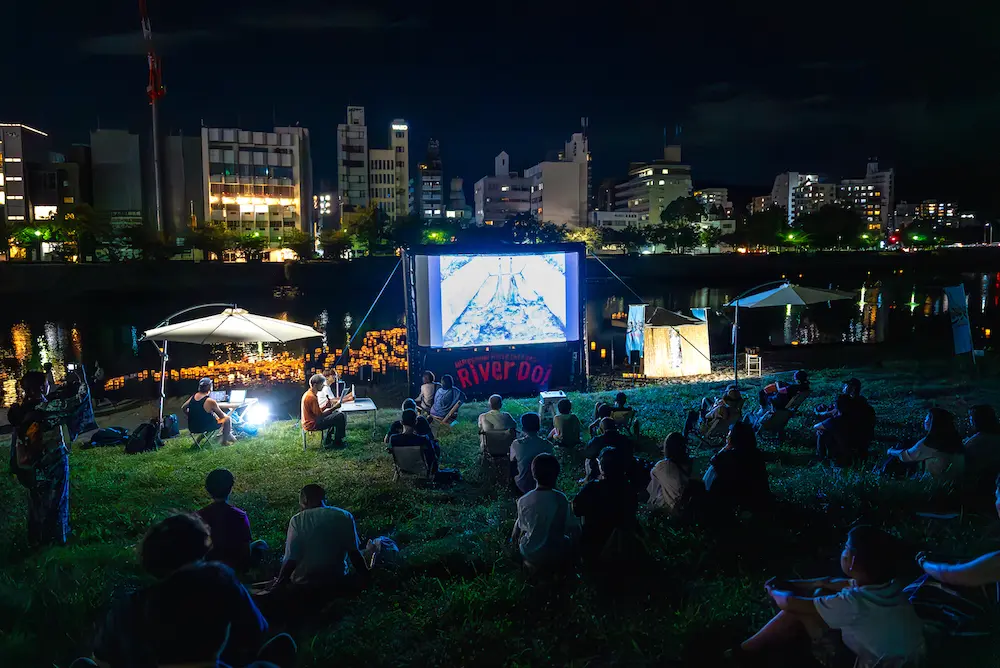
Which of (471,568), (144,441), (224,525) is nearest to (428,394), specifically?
(144,441)

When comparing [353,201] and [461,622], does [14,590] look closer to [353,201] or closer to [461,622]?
[461,622]

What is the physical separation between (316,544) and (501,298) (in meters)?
10.0

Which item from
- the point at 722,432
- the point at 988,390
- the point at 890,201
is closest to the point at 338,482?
the point at 722,432

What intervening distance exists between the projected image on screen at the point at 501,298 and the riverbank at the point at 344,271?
1938 inches

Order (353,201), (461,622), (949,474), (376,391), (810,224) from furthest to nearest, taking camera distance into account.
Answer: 1. (810,224)
2. (353,201)
3. (376,391)
4. (949,474)
5. (461,622)

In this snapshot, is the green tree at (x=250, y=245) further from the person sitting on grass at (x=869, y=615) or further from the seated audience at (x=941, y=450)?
the person sitting on grass at (x=869, y=615)

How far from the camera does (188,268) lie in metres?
60.5

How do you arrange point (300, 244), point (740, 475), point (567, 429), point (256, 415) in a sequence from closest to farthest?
point (740, 475) < point (567, 429) < point (256, 415) < point (300, 244)

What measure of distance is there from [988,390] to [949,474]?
302 inches

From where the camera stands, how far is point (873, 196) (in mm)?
171625

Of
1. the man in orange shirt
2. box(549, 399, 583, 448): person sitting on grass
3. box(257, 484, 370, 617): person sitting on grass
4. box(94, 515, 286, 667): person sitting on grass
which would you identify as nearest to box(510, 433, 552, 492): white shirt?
box(549, 399, 583, 448): person sitting on grass

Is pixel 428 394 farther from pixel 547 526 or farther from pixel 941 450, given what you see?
pixel 941 450

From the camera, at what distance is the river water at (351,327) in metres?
A: 23.4

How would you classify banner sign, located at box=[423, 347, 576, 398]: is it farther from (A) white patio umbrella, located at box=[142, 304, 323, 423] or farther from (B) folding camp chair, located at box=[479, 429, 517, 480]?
(B) folding camp chair, located at box=[479, 429, 517, 480]
